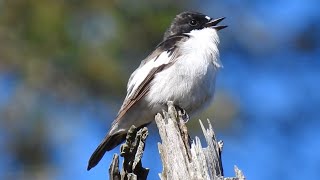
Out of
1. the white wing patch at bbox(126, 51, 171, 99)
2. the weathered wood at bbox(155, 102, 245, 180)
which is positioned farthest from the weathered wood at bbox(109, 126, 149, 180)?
the white wing patch at bbox(126, 51, 171, 99)

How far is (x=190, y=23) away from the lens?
9508 millimetres

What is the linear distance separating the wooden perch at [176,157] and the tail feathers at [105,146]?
132cm

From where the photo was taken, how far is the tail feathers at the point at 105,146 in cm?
847

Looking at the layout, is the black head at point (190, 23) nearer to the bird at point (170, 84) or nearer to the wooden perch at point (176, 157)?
the bird at point (170, 84)

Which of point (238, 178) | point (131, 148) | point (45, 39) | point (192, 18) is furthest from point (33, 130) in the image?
point (238, 178)

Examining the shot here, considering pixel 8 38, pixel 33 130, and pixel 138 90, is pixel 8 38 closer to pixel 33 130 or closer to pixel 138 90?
pixel 33 130

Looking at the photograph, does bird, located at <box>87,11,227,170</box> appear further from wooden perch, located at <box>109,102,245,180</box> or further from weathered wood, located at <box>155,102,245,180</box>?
weathered wood, located at <box>155,102,245,180</box>

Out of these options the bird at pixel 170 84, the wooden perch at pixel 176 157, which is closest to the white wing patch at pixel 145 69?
the bird at pixel 170 84

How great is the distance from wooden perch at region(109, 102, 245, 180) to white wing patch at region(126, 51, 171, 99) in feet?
5.57

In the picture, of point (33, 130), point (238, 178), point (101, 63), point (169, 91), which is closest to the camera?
point (238, 178)

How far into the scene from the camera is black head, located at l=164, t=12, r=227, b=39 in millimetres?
9389

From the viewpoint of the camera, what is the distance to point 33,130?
1308 cm

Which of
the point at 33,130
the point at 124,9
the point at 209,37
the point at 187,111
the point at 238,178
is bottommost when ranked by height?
the point at 238,178

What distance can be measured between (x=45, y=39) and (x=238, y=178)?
7.93 meters
